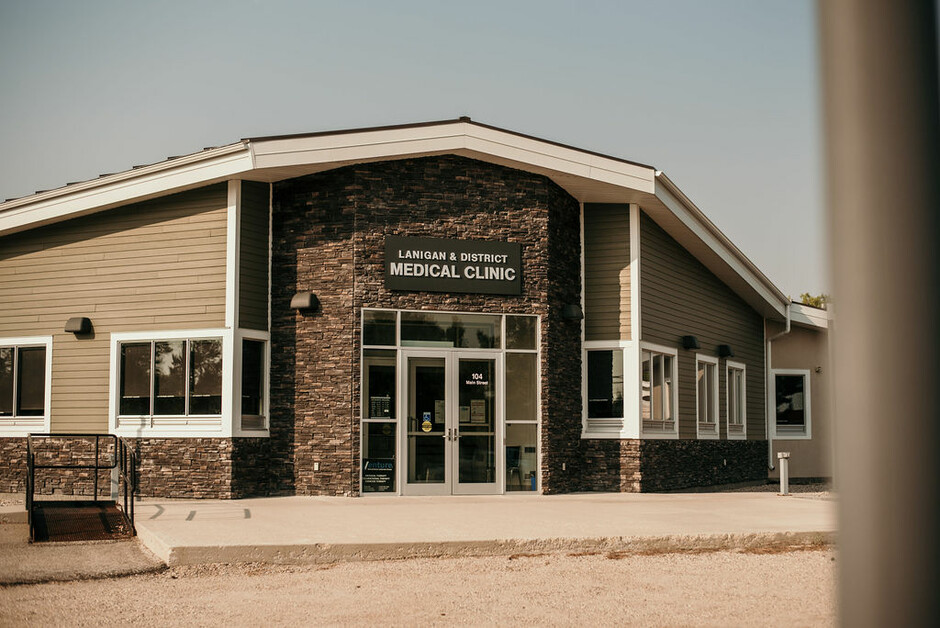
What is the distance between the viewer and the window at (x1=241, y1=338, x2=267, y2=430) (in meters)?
15.2

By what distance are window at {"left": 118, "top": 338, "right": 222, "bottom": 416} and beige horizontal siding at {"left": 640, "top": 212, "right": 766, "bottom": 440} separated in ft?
23.6

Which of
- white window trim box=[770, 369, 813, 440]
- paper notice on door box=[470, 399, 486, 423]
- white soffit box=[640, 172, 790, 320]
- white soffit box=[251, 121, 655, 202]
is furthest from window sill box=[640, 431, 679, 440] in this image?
white window trim box=[770, 369, 813, 440]

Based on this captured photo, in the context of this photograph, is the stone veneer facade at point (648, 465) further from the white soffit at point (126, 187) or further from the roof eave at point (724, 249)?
the white soffit at point (126, 187)

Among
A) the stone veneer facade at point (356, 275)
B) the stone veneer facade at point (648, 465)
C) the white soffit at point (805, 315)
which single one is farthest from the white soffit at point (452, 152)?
the white soffit at point (805, 315)

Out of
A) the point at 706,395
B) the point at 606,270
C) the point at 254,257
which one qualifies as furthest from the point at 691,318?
the point at 254,257

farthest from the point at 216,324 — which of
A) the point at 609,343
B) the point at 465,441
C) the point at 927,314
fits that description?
the point at 927,314

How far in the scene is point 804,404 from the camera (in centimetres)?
2461

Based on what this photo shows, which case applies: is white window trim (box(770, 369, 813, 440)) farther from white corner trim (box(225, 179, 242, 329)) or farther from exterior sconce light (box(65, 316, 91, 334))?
exterior sconce light (box(65, 316, 91, 334))

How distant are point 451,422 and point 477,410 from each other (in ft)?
1.53

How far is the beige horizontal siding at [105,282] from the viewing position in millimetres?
15445

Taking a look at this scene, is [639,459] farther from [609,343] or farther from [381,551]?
[381,551]

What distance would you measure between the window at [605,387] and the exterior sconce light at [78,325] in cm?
831

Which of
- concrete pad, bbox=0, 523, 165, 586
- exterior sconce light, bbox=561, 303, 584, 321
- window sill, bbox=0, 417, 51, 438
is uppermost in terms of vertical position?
exterior sconce light, bbox=561, 303, 584, 321

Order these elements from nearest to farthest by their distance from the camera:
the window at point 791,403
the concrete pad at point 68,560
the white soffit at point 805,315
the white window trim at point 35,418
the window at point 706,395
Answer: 1. the concrete pad at point 68,560
2. the white window trim at point 35,418
3. the window at point 706,395
4. the white soffit at point 805,315
5. the window at point 791,403
